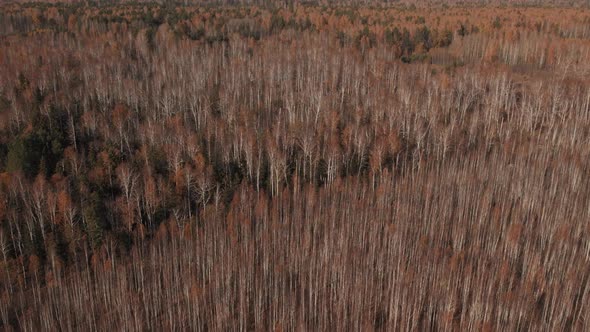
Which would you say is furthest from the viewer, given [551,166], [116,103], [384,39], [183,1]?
[183,1]

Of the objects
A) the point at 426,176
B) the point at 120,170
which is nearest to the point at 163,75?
the point at 120,170

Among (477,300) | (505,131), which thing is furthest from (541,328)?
(505,131)

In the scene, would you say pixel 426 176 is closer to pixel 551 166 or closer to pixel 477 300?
pixel 551 166

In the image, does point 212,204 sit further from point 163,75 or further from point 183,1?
point 183,1

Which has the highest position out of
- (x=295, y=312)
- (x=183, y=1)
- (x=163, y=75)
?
(x=183, y=1)

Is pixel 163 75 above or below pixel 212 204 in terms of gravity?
above

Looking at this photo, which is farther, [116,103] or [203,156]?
[116,103]

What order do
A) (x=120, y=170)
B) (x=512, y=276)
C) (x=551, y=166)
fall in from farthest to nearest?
(x=551, y=166)
(x=120, y=170)
(x=512, y=276)
